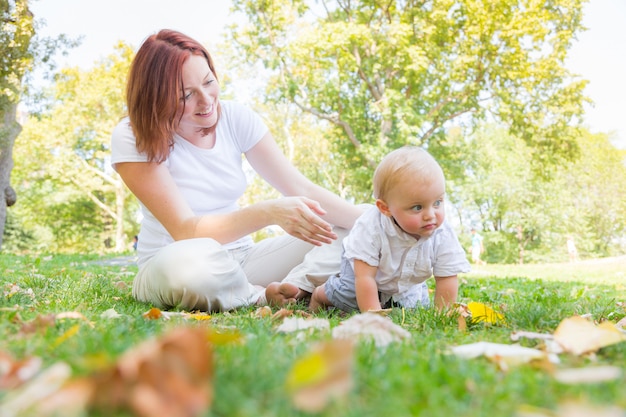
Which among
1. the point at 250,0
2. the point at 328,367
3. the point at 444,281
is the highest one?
the point at 250,0

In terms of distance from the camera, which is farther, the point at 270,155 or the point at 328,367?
the point at 270,155

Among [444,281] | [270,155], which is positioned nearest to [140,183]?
[270,155]

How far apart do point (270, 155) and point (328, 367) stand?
3.09 metres

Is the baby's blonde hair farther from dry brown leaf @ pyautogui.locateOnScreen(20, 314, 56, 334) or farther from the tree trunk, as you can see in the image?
the tree trunk

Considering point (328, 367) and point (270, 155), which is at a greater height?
point (270, 155)

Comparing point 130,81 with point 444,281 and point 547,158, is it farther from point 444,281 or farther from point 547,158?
point 547,158

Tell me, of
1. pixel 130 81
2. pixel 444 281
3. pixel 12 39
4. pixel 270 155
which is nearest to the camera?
pixel 444 281

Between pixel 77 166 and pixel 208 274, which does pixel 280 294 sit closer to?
pixel 208 274

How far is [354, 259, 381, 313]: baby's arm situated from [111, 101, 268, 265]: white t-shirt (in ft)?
3.82

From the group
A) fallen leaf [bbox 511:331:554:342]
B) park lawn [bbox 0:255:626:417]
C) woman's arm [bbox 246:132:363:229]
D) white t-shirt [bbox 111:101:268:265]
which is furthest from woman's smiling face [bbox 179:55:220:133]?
fallen leaf [bbox 511:331:554:342]

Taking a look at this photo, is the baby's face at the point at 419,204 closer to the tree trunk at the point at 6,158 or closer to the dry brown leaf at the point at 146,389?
the dry brown leaf at the point at 146,389

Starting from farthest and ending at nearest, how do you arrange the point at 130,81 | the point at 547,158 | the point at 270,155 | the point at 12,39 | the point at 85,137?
the point at 85,137
the point at 547,158
the point at 12,39
the point at 270,155
the point at 130,81

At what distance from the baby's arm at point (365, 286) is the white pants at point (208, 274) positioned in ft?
1.75

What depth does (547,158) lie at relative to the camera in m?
20.5
